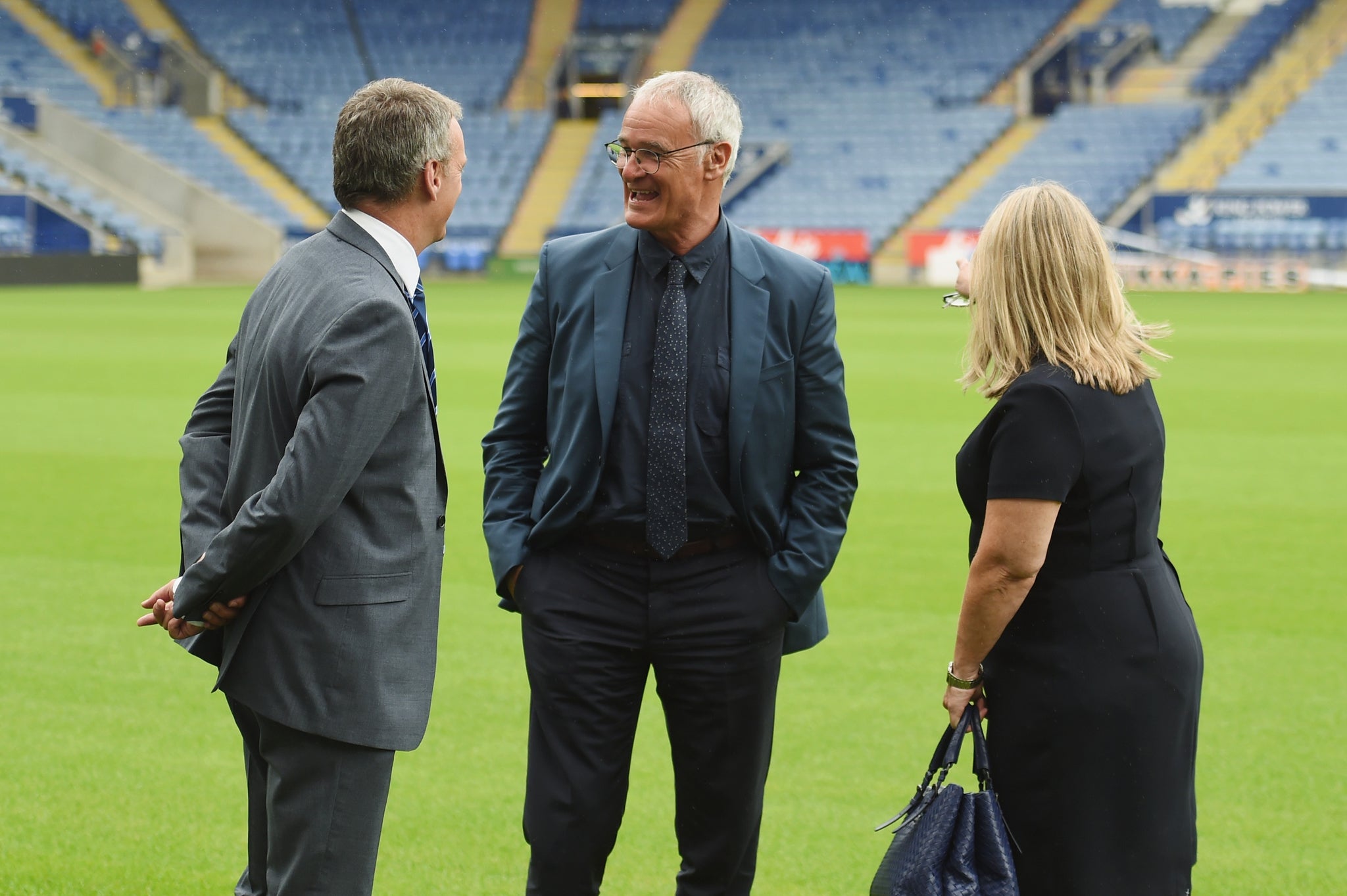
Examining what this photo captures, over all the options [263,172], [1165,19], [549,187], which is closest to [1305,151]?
[1165,19]

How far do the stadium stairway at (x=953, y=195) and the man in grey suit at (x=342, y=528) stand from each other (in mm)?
34535

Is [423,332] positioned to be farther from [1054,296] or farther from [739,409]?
[1054,296]

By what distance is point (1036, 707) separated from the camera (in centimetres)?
261

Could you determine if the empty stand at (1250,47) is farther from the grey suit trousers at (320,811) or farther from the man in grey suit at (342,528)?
the grey suit trousers at (320,811)

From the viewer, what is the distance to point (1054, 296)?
2580mm

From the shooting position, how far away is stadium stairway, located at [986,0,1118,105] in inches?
1732

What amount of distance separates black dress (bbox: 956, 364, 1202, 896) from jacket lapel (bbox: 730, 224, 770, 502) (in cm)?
49

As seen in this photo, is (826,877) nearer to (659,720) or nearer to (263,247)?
(659,720)

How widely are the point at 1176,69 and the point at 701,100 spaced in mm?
43721

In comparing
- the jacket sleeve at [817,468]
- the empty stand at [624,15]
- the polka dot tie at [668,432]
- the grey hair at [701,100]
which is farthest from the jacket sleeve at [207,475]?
Answer: the empty stand at [624,15]

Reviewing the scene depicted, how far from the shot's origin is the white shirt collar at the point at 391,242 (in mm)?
2557

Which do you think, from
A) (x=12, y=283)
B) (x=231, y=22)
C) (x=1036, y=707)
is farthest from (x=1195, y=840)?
(x=231, y=22)

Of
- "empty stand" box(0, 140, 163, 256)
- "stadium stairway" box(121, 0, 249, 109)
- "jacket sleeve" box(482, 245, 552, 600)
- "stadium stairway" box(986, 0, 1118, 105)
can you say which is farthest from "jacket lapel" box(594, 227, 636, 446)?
"stadium stairway" box(121, 0, 249, 109)

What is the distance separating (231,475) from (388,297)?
1.48 ft
